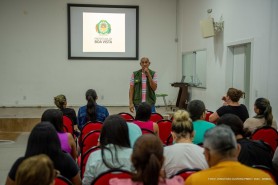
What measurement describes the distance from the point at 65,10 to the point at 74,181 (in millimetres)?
8481

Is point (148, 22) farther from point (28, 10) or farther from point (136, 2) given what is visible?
point (28, 10)

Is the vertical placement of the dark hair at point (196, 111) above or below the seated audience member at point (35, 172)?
above

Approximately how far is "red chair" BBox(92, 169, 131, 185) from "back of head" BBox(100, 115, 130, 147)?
394mm

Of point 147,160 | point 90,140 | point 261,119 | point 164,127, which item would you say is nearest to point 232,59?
point 164,127

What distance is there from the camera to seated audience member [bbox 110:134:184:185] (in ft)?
5.40

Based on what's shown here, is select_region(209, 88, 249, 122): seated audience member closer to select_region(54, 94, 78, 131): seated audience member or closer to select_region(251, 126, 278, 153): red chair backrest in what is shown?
select_region(251, 126, 278, 153): red chair backrest

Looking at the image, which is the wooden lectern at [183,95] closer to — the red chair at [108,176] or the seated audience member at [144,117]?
the seated audience member at [144,117]

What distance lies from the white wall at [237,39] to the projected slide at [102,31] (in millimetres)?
1945

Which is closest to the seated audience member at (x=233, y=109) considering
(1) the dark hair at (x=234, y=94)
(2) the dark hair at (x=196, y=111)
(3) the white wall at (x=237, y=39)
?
(1) the dark hair at (x=234, y=94)

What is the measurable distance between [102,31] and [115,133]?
803 centimetres

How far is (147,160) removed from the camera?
169 cm

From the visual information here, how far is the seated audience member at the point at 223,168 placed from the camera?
1638 millimetres

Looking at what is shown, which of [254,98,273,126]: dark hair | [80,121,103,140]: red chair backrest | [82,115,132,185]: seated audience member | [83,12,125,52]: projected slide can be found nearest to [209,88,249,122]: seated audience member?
[254,98,273,126]: dark hair

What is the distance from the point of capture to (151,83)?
5570mm
